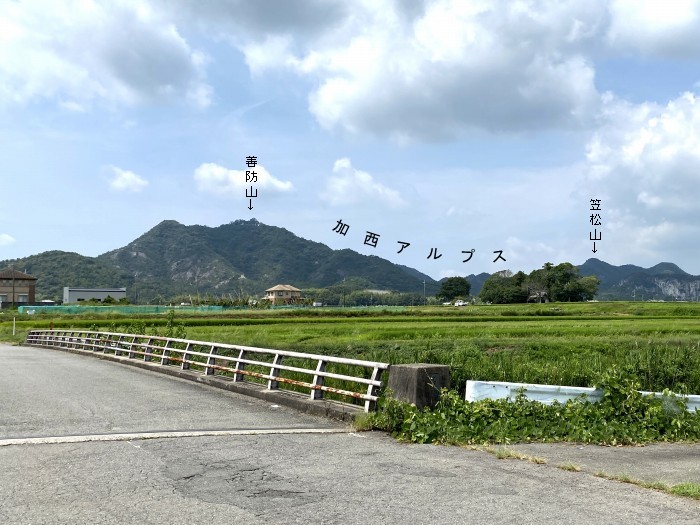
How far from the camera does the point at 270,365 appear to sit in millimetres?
15898

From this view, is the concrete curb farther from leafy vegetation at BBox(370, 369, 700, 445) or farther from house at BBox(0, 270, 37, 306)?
house at BBox(0, 270, 37, 306)

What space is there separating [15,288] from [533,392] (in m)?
157

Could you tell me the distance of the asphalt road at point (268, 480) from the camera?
6535 mm

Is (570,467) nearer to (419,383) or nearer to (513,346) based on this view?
(419,383)

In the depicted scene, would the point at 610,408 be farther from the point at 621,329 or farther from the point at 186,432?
the point at 621,329

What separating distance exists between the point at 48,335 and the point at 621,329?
40009 millimetres

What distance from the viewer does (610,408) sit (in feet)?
39.9

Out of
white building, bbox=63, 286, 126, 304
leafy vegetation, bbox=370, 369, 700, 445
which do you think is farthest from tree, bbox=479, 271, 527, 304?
leafy vegetation, bbox=370, 369, 700, 445

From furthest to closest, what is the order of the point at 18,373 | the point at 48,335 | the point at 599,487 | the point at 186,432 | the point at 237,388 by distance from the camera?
the point at 48,335 → the point at 18,373 → the point at 237,388 → the point at 186,432 → the point at 599,487

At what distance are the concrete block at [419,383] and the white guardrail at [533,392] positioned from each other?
64cm

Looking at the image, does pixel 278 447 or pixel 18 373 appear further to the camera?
pixel 18 373

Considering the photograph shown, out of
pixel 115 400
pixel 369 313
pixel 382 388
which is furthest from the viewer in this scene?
pixel 369 313

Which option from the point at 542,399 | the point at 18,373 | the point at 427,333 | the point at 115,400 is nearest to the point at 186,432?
the point at 115,400

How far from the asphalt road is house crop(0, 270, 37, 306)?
15136 centimetres
